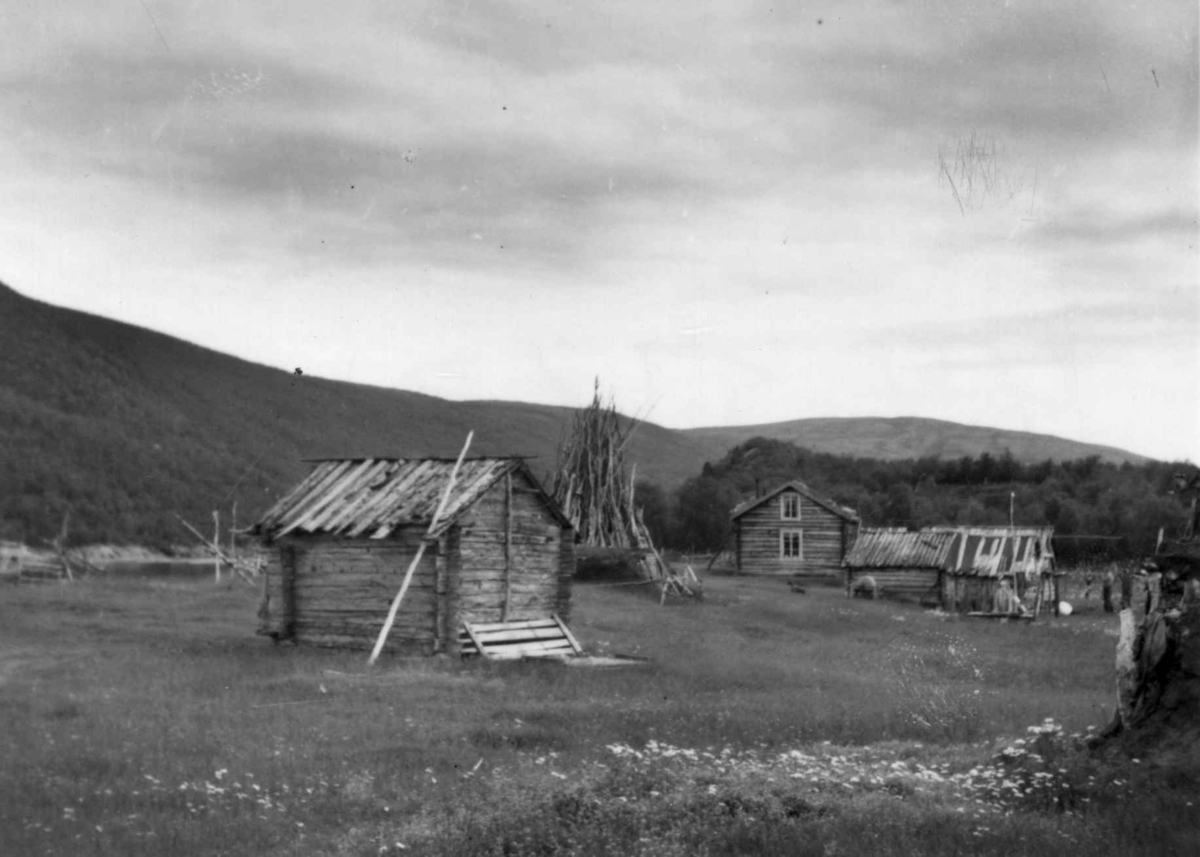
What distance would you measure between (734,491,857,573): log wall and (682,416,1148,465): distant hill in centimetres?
7763

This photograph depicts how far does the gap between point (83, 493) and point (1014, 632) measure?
4323cm

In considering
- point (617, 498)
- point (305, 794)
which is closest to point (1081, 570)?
point (617, 498)

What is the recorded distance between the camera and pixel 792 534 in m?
61.1

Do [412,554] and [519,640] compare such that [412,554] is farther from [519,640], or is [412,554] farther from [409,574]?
[519,640]

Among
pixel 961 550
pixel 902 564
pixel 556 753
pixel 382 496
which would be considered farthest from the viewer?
pixel 902 564

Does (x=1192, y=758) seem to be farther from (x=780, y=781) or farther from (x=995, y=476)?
(x=995, y=476)

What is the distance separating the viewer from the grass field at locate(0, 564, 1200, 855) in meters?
9.44

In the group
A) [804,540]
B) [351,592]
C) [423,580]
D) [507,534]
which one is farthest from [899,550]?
[351,592]

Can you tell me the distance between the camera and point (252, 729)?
1515 cm

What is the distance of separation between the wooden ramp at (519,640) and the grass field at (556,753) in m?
1.62

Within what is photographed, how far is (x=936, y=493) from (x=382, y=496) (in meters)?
74.0

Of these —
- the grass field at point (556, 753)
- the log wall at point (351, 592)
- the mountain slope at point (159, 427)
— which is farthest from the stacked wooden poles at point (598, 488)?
the log wall at point (351, 592)

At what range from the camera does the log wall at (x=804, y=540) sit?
2377 inches

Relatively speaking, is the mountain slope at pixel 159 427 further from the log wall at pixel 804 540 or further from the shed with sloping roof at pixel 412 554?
the shed with sloping roof at pixel 412 554
